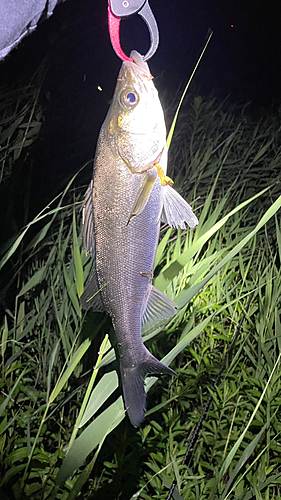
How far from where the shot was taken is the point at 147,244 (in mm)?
655

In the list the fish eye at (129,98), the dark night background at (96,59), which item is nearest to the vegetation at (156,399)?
the fish eye at (129,98)

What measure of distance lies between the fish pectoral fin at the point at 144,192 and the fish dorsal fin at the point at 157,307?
152mm

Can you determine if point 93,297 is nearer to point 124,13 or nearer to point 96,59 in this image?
point 124,13

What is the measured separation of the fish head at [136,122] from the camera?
0.62 metres

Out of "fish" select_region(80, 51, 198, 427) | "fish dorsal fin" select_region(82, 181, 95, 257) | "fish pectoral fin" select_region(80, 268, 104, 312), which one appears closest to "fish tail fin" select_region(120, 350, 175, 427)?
"fish" select_region(80, 51, 198, 427)

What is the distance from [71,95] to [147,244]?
4.57ft

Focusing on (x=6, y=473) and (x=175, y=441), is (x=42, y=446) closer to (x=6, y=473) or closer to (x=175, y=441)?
(x=6, y=473)

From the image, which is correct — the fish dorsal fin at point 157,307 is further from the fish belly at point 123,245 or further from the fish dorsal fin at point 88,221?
the fish dorsal fin at point 88,221

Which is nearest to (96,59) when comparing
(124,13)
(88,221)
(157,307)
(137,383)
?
(124,13)

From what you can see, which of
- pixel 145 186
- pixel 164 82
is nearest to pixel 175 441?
pixel 145 186

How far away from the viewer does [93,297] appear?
2.32 feet

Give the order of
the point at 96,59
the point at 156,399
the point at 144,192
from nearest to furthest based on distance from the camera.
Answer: the point at 144,192 → the point at 156,399 → the point at 96,59

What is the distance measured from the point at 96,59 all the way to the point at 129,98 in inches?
51.2

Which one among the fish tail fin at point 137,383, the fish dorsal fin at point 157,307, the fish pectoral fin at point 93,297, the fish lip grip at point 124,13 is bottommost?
the fish tail fin at point 137,383
